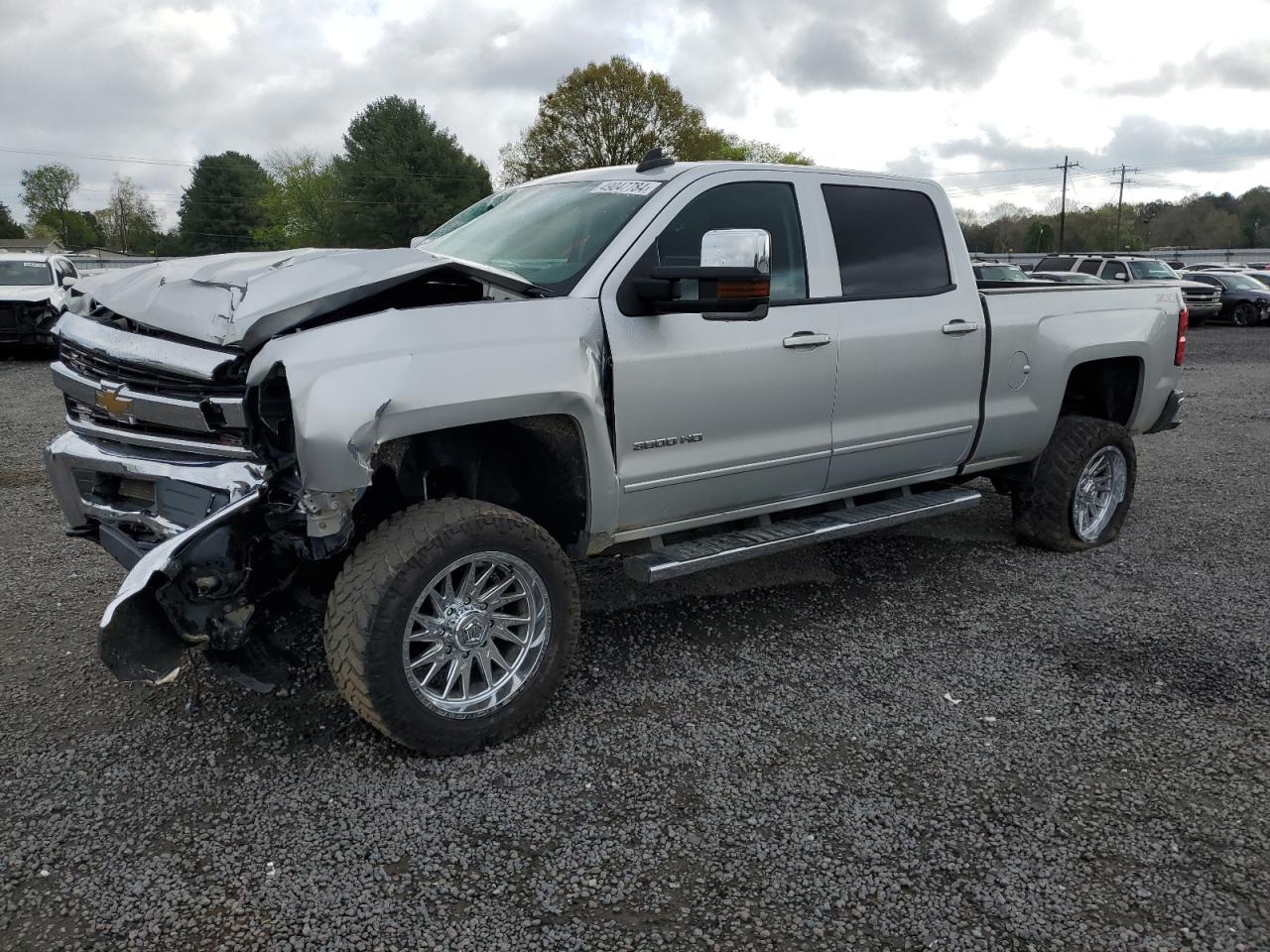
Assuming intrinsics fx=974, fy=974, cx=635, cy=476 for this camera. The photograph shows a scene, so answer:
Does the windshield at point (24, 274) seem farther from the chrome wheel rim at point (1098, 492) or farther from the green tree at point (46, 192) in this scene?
the green tree at point (46, 192)

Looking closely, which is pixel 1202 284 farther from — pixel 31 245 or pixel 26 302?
pixel 31 245

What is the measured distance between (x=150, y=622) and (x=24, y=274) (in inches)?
647

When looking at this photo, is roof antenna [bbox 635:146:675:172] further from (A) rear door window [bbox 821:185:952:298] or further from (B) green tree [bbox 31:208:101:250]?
(B) green tree [bbox 31:208:101:250]

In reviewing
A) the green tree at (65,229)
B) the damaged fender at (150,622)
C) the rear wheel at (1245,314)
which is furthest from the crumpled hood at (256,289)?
the green tree at (65,229)

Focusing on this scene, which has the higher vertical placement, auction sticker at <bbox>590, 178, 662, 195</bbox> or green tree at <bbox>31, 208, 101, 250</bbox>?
green tree at <bbox>31, 208, 101, 250</bbox>

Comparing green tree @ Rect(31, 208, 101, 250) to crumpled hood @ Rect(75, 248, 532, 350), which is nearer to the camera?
crumpled hood @ Rect(75, 248, 532, 350)

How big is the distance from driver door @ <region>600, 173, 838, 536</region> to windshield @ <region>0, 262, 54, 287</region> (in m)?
16.1

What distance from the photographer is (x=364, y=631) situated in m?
3.05

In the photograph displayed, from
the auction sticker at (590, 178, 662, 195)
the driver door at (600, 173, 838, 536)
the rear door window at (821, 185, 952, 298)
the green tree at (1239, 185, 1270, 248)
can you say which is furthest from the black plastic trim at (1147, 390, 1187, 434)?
the green tree at (1239, 185, 1270, 248)

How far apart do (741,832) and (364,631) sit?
1310 mm

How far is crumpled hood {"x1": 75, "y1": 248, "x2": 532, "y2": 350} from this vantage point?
3057 mm

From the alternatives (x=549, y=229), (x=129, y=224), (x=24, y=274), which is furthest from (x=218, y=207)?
(x=549, y=229)

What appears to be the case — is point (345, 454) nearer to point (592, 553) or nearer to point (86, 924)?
point (592, 553)

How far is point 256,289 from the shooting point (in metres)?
3.14
